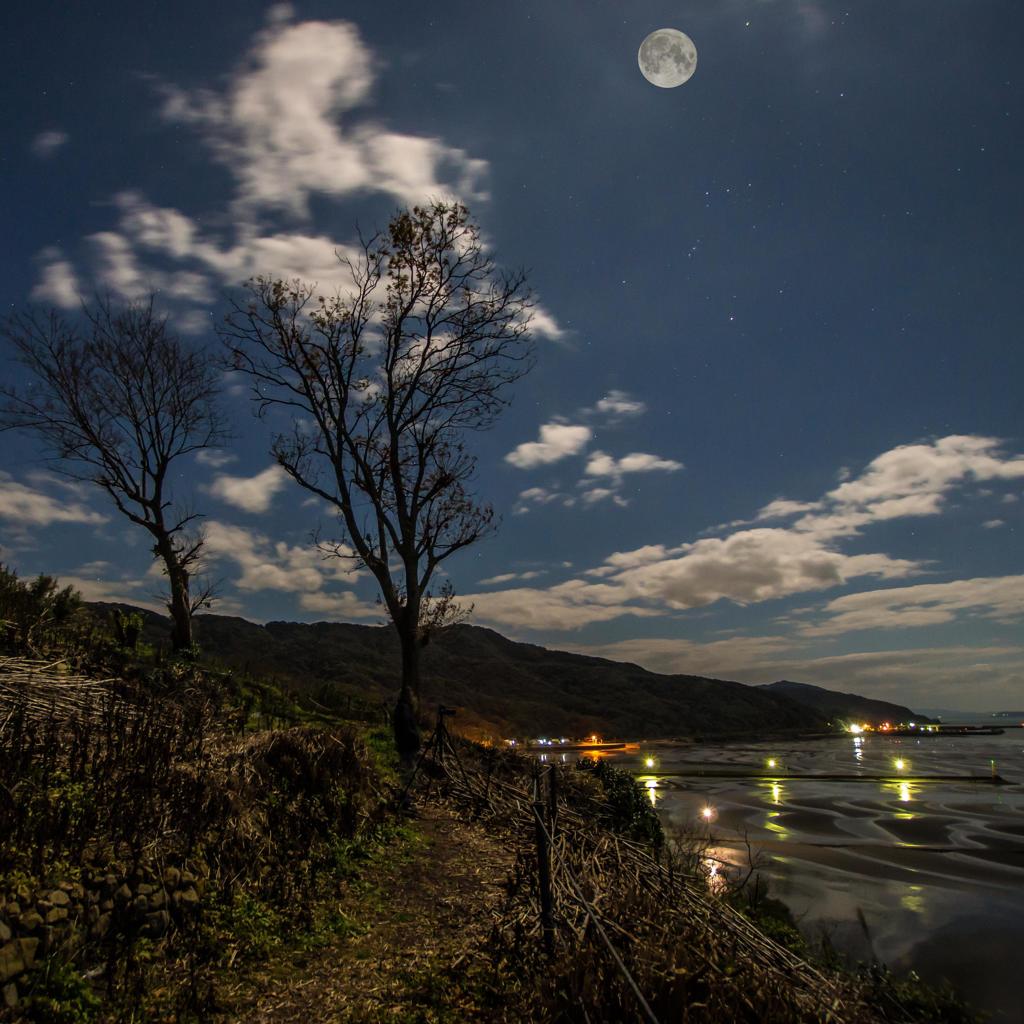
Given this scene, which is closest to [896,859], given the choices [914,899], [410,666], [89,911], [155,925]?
[914,899]

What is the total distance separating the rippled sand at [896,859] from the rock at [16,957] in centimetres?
1018

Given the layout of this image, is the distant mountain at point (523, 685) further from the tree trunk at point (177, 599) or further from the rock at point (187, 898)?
the rock at point (187, 898)

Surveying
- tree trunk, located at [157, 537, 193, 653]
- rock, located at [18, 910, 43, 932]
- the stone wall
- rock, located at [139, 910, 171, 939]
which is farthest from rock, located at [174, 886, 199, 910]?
tree trunk, located at [157, 537, 193, 653]

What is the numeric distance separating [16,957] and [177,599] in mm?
19590

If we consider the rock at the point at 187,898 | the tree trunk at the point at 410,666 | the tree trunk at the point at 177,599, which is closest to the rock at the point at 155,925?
the rock at the point at 187,898

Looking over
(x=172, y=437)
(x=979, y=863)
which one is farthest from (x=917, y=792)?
(x=172, y=437)

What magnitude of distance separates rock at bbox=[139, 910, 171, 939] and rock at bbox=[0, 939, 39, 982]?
1029mm

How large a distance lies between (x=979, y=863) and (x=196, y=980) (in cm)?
1675

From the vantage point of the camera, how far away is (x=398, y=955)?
6.48m

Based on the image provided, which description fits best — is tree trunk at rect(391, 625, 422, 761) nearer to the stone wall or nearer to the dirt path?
the dirt path

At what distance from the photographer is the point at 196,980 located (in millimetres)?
5387

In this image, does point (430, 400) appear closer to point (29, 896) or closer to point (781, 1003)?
point (29, 896)

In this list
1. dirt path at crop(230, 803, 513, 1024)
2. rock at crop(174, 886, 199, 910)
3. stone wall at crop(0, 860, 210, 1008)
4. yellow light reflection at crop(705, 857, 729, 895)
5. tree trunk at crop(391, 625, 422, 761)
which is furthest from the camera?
tree trunk at crop(391, 625, 422, 761)

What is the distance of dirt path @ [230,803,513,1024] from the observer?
541 cm
